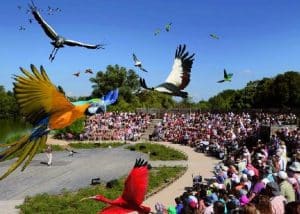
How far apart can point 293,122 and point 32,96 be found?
28326mm

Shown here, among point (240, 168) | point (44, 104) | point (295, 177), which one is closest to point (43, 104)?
point (44, 104)

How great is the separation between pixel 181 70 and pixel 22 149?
1.19 meters

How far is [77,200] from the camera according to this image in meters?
17.2

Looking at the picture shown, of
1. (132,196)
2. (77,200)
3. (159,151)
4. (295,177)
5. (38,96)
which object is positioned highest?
(38,96)

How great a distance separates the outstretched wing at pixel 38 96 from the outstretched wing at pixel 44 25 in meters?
0.21

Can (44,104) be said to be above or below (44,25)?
below

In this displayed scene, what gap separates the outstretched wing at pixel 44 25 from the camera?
9.45 feet

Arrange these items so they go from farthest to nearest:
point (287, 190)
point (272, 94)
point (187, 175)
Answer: point (272, 94), point (187, 175), point (287, 190)

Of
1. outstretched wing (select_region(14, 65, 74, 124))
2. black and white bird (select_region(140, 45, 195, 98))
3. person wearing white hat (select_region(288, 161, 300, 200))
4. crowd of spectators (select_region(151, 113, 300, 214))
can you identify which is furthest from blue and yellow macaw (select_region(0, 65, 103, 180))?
person wearing white hat (select_region(288, 161, 300, 200))

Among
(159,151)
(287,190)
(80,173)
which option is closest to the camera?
(287,190)

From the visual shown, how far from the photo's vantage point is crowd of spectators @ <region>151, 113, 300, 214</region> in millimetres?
7688

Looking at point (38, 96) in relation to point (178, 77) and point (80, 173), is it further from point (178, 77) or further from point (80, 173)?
point (80, 173)

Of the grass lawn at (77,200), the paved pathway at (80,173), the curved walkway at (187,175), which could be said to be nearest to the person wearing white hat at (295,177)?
the curved walkway at (187,175)

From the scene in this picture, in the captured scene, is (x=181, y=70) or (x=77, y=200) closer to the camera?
(x=181, y=70)
